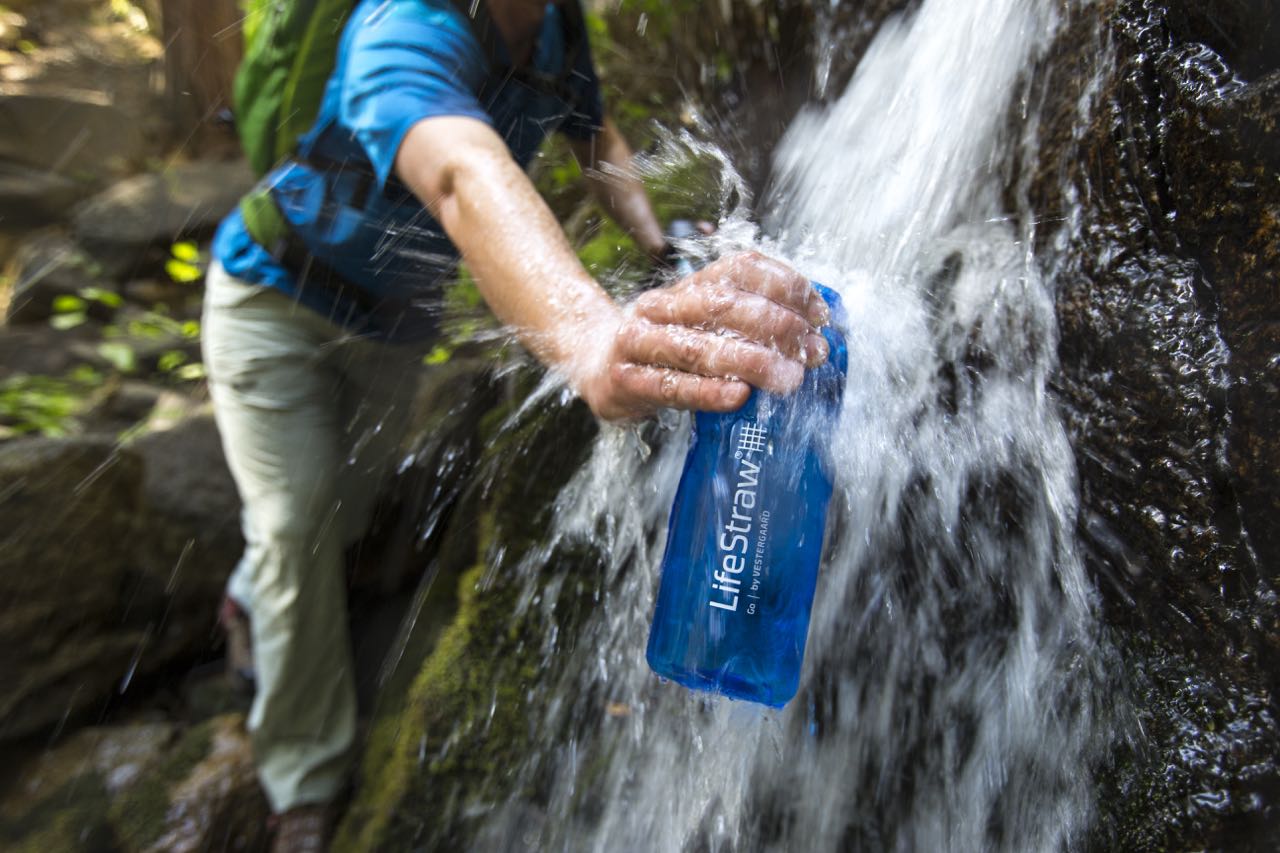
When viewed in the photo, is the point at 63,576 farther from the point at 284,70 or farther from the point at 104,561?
the point at 284,70

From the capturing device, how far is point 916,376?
1750 millimetres

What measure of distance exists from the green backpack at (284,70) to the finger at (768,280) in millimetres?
1307

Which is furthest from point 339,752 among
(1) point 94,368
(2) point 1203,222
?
(1) point 94,368

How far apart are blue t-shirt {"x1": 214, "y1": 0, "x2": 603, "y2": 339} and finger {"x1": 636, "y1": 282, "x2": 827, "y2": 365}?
79 cm

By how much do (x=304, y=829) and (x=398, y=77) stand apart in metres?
2.49

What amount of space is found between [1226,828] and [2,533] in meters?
3.82

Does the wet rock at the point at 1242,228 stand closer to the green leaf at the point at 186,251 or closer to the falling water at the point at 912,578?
the falling water at the point at 912,578

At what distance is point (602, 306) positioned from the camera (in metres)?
1.40

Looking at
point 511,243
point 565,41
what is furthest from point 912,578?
point 565,41

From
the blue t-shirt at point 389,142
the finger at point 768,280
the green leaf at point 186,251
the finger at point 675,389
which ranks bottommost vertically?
the finger at point 675,389

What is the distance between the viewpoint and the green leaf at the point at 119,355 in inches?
194

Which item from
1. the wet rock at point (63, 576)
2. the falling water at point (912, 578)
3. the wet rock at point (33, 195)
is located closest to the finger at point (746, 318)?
the falling water at point (912, 578)

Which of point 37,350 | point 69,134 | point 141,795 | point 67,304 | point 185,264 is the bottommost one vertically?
point 141,795

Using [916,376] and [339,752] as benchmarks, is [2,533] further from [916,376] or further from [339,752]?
[916,376]
